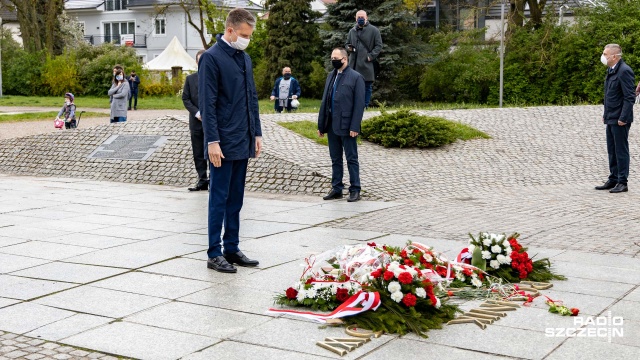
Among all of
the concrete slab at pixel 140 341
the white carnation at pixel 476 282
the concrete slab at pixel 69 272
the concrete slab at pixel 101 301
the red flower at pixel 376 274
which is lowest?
the concrete slab at pixel 69 272

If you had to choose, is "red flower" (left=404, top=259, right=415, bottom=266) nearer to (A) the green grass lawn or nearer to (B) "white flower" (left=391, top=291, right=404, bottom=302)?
(B) "white flower" (left=391, top=291, right=404, bottom=302)

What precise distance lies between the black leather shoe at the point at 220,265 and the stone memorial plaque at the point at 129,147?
8.33 m

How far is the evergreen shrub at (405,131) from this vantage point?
1571 cm

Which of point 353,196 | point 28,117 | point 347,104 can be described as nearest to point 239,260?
point 353,196

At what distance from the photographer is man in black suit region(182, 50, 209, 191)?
12578 millimetres

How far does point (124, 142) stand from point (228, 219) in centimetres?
947

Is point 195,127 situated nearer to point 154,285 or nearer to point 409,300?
point 154,285

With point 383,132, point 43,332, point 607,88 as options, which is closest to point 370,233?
point 43,332

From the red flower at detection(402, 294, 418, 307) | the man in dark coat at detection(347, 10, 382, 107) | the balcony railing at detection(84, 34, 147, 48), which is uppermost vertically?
the balcony railing at detection(84, 34, 147, 48)

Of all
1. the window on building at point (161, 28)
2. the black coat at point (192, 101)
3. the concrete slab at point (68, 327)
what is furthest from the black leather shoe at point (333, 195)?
the window on building at point (161, 28)

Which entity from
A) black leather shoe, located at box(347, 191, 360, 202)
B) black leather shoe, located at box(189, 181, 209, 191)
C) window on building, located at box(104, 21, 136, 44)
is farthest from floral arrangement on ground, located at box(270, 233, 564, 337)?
window on building, located at box(104, 21, 136, 44)

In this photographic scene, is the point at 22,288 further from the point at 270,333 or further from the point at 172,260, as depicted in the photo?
the point at 270,333

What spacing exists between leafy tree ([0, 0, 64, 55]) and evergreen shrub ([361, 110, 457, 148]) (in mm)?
35884

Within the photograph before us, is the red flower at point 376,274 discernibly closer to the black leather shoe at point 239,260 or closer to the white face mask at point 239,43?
→ the black leather shoe at point 239,260
